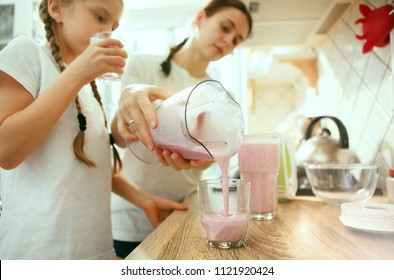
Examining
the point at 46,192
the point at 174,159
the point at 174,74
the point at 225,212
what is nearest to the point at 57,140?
the point at 46,192

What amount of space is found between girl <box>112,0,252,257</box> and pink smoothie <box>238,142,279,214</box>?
0.18 metres

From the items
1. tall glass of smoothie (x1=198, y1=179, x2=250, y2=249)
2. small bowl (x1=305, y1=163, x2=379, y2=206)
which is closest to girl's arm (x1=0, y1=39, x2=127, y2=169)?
tall glass of smoothie (x1=198, y1=179, x2=250, y2=249)

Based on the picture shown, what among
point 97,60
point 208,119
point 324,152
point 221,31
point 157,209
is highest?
point 221,31

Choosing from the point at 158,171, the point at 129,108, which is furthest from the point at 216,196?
the point at 158,171

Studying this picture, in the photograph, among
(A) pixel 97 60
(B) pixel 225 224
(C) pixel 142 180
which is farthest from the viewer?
(C) pixel 142 180

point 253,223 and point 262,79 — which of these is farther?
point 262,79

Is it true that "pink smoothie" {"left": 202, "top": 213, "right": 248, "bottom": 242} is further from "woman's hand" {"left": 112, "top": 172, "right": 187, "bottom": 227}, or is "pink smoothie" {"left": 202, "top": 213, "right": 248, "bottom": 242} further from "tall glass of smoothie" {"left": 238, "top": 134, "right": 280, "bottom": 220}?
"woman's hand" {"left": 112, "top": 172, "right": 187, "bottom": 227}

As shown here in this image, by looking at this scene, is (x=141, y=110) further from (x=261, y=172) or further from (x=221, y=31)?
(x=221, y=31)

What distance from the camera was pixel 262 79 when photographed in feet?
7.58

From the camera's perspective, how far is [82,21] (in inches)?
23.0

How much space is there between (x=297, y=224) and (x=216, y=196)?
0.18 m

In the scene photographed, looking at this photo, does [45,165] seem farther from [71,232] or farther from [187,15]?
[187,15]

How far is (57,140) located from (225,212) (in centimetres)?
33

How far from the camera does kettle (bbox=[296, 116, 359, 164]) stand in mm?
874
